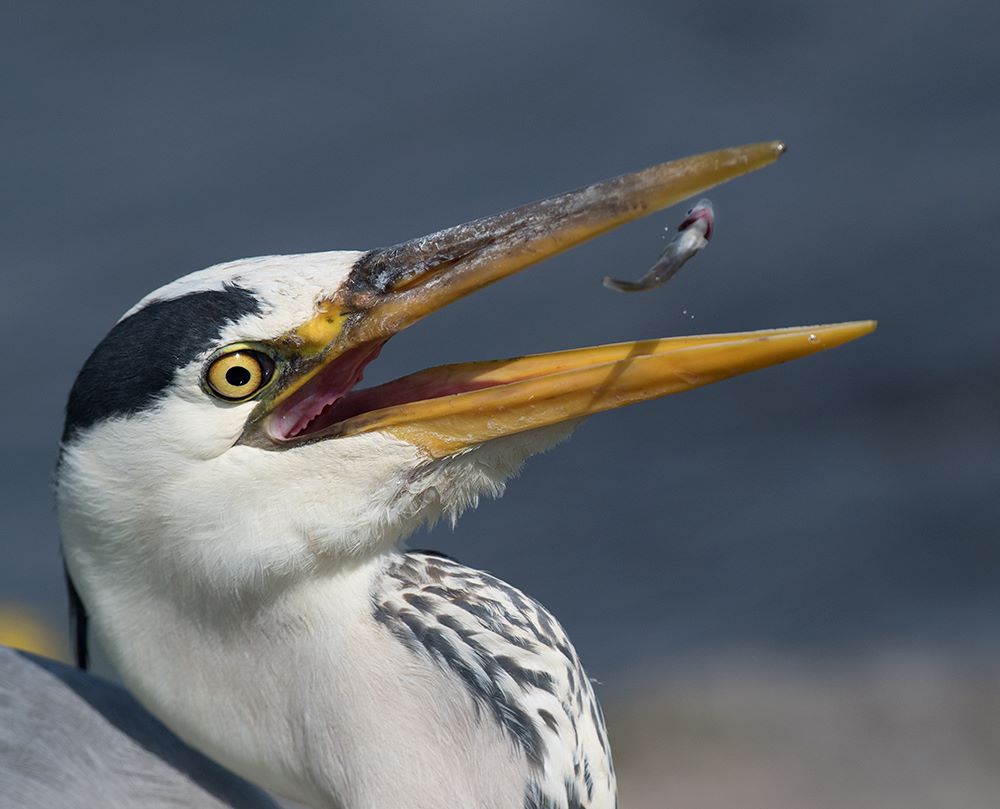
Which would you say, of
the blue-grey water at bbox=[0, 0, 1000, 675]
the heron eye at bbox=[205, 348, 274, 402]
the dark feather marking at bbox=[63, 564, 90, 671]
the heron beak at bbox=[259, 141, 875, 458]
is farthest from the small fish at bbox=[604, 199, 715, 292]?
the blue-grey water at bbox=[0, 0, 1000, 675]

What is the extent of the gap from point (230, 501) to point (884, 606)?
5.26m

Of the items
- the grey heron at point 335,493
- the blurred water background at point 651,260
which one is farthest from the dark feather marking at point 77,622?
the blurred water background at point 651,260

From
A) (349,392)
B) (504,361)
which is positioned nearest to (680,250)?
(504,361)

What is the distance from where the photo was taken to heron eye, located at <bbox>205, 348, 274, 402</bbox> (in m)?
2.67

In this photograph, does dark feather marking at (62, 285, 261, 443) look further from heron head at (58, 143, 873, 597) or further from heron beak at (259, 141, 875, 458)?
heron beak at (259, 141, 875, 458)

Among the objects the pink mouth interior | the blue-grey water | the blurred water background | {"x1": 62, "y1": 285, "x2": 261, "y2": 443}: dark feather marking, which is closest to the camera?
{"x1": 62, "y1": 285, "x2": 261, "y2": 443}: dark feather marking

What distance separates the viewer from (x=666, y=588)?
751 cm

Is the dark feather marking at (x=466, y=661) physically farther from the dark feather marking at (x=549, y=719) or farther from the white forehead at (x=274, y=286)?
the white forehead at (x=274, y=286)

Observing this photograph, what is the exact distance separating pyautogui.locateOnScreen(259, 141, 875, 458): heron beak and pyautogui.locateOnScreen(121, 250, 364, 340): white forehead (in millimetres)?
26

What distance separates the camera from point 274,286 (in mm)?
2742

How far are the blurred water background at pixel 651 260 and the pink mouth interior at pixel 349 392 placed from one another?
135 inches

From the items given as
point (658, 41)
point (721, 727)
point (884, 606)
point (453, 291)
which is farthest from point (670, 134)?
point (453, 291)

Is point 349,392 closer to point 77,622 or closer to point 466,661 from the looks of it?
point 466,661

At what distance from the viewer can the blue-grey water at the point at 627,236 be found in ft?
24.7
